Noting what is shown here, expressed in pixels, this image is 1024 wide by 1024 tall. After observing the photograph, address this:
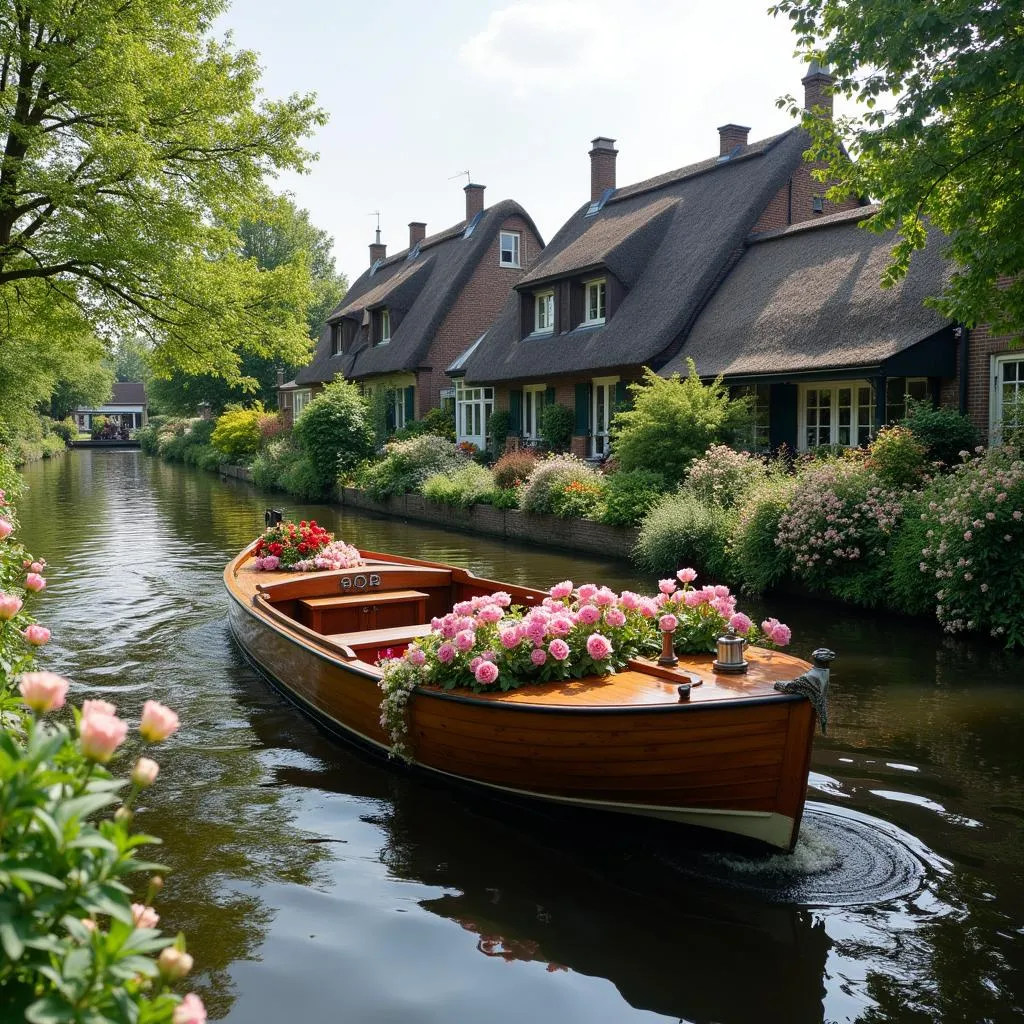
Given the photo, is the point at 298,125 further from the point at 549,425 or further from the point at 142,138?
the point at 549,425

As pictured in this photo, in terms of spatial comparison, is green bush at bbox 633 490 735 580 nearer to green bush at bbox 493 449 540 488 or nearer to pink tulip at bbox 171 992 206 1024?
green bush at bbox 493 449 540 488

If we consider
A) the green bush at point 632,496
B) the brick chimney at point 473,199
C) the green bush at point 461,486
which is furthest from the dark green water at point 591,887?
the brick chimney at point 473,199

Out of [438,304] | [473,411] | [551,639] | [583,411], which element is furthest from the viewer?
[438,304]

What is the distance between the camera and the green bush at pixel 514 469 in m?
21.9

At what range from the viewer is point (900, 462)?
1355cm

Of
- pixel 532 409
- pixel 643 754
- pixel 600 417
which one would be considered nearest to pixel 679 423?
pixel 600 417

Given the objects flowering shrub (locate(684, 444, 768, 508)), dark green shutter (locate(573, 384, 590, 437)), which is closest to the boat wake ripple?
flowering shrub (locate(684, 444, 768, 508))

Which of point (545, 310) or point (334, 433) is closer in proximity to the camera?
point (545, 310)

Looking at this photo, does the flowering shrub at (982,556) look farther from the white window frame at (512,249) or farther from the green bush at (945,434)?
the white window frame at (512,249)

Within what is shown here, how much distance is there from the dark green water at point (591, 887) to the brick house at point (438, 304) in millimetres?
24157

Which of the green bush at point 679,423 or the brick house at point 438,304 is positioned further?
the brick house at point 438,304

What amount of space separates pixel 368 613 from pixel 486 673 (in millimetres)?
4253

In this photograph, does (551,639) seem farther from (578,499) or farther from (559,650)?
(578,499)

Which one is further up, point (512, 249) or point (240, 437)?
point (512, 249)
